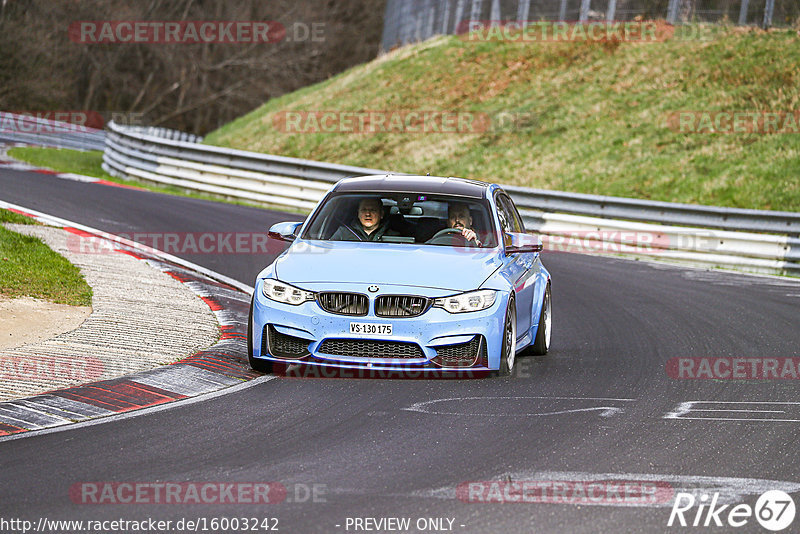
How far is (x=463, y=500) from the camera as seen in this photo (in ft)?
20.0

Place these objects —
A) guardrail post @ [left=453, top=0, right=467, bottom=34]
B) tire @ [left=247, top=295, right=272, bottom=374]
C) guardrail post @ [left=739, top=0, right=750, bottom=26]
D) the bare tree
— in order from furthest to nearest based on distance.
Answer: the bare tree → guardrail post @ [left=453, top=0, right=467, bottom=34] → guardrail post @ [left=739, top=0, right=750, bottom=26] → tire @ [left=247, top=295, right=272, bottom=374]

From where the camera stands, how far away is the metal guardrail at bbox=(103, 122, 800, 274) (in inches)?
810

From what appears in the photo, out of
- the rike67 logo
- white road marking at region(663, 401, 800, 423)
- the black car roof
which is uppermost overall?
the black car roof

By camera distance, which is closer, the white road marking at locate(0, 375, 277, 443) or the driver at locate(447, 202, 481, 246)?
the white road marking at locate(0, 375, 277, 443)

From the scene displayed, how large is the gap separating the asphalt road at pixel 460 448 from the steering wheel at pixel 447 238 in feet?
3.86

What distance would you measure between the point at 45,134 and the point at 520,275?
34044 millimetres

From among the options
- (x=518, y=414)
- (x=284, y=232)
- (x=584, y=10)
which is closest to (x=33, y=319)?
(x=284, y=232)

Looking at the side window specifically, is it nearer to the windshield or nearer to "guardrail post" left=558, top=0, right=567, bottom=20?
the windshield

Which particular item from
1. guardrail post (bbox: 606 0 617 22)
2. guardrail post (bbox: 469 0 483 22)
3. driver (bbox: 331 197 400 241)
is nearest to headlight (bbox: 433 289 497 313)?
driver (bbox: 331 197 400 241)

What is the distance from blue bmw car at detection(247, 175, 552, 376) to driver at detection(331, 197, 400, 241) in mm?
20

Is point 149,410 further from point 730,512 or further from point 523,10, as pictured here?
point 523,10

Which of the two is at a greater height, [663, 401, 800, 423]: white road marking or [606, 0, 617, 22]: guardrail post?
[606, 0, 617, 22]: guardrail post

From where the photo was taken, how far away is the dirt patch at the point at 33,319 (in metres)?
10.1

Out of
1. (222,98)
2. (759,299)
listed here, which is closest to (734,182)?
(759,299)
